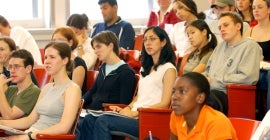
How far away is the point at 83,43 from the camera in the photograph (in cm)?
585

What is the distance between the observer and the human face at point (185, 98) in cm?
287

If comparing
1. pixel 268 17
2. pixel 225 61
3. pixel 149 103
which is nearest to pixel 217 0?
pixel 268 17

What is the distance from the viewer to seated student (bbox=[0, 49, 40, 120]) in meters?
3.89

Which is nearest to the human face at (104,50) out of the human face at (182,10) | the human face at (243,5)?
the human face at (182,10)

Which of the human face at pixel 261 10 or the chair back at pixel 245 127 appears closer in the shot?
the chair back at pixel 245 127

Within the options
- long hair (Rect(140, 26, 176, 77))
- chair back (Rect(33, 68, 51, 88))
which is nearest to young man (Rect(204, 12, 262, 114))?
long hair (Rect(140, 26, 176, 77))

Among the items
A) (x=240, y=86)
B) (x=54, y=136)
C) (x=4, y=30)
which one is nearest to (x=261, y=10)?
(x=240, y=86)

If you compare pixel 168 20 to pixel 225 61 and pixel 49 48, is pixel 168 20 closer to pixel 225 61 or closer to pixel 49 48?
pixel 225 61

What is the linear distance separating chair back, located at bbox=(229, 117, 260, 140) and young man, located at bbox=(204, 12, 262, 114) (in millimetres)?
1231

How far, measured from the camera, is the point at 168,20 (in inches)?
262

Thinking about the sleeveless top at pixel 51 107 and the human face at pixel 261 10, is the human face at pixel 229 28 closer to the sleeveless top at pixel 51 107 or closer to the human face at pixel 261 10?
the human face at pixel 261 10

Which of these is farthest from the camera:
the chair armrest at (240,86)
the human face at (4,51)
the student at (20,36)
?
the student at (20,36)

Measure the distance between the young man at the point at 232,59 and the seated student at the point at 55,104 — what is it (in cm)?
113

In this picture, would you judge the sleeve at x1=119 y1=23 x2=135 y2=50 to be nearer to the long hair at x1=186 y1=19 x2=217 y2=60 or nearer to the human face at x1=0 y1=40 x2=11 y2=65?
the long hair at x1=186 y1=19 x2=217 y2=60
